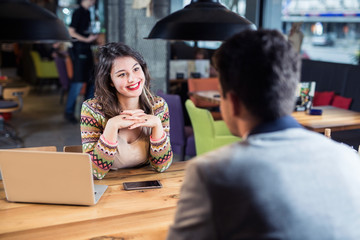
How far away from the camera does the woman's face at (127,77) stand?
2.14m

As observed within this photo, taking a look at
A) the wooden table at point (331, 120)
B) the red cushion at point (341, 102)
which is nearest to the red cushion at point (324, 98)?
the red cushion at point (341, 102)

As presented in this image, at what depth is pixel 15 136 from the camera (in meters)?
5.38

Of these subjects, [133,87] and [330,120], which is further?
[330,120]

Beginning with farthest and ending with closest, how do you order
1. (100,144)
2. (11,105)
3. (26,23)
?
(11,105)
(100,144)
(26,23)

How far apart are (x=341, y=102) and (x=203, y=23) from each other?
3913mm

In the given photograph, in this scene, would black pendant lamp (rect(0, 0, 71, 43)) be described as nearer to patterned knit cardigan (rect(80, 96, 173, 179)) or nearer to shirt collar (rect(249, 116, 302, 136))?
patterned knit cardigan (rect(80, 96, 173, 179))

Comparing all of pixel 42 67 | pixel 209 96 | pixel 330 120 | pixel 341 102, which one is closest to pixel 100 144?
pixel 330 120

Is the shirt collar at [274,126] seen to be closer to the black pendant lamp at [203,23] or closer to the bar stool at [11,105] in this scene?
the black pendant lamp at [203,23]

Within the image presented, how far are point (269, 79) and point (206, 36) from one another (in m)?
0.95

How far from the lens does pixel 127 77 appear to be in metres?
2.15

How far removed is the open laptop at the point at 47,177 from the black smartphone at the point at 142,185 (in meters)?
0.21

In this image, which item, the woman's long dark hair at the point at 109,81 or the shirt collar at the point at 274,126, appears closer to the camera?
the shirt collar at the point at 274,126

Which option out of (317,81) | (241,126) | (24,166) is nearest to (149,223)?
(24,166)

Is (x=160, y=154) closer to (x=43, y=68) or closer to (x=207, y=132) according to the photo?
(x=207, y=132)
